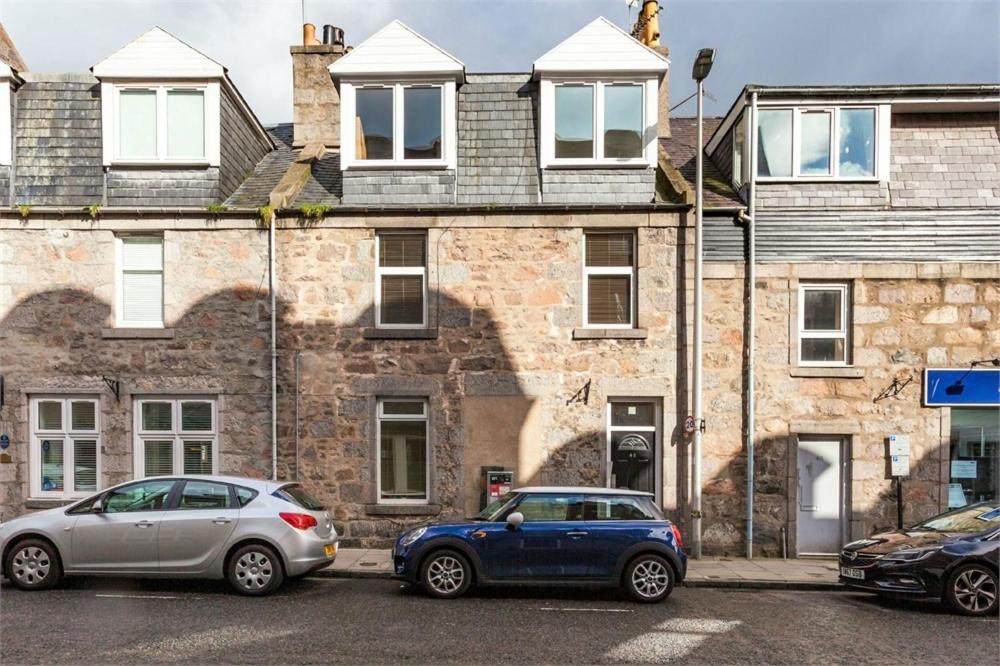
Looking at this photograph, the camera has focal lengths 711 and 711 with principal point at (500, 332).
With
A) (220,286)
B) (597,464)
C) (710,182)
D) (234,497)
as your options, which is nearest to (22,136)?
(220,286)

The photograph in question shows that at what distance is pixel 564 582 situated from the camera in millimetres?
9180

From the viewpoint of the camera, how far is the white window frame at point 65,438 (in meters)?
12.9

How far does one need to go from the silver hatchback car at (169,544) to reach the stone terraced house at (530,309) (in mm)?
3483

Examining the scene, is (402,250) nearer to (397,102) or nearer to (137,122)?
(397,102)

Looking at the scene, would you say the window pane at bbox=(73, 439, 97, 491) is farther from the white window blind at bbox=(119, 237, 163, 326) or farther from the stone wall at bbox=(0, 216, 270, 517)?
the white window blind at bbox=(119, 237, 163, 326)

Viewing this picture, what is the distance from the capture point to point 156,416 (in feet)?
42.5

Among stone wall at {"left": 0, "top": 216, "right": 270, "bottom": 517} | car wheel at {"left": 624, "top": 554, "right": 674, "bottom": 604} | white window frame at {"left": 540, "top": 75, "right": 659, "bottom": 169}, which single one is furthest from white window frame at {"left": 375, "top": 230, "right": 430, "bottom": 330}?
car wheel at {"left": 624, "top": 554, "right": 674, "bottom": 604}

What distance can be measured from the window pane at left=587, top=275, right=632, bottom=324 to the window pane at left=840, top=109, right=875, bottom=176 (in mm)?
→ 4575

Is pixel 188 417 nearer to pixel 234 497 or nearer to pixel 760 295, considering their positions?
pixel 234 497

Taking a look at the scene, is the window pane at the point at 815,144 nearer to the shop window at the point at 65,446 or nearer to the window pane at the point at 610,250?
the window pane at the point at 610,250

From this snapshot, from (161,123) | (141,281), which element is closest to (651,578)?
(141,281)

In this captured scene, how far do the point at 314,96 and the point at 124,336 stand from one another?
7220mm

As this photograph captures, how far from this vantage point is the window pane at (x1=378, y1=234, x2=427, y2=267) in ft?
43.1

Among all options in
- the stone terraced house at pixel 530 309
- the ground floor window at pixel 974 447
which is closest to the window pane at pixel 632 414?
the stone terraced house at pixel 530 309
